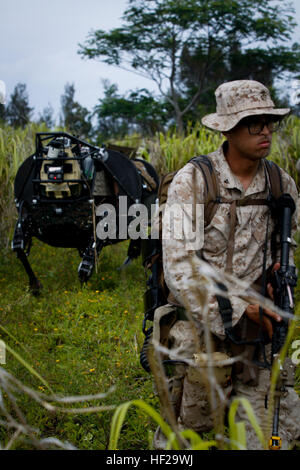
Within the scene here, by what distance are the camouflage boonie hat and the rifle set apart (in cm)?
46

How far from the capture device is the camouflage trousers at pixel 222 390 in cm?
249

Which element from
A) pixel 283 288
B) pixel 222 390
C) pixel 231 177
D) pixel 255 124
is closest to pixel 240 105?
pixel 255 124

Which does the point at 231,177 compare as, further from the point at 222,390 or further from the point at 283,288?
the point at 222,390

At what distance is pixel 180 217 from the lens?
2.51 metres

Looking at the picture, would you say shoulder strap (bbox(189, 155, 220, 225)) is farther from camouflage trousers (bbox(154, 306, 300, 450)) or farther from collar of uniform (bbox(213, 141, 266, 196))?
camouflage trousers (bbox(154, 306, 300, 450))

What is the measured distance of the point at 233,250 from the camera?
8.59 feet

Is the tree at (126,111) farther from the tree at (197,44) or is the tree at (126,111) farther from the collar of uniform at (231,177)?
the collar of uniform at (231,177)

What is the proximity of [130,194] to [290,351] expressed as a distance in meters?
2.52

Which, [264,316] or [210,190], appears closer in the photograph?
[264,316]

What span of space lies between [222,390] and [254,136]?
1.27m

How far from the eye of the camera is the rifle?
94.0 inches

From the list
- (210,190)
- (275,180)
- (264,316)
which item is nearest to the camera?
(264,316)

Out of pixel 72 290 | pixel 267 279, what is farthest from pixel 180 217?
pixel 72 290

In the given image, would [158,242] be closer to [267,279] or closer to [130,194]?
[267,279]
